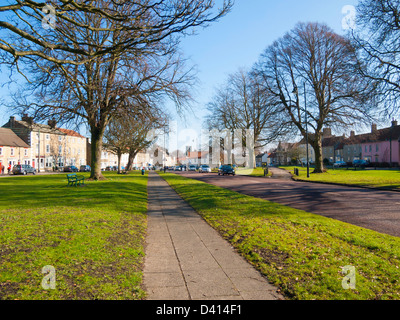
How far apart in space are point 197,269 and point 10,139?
66.0 m

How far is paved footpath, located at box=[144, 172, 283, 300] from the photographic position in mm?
4332

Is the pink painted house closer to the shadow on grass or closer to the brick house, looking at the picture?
the shadow on grass

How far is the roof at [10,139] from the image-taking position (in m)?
56.8

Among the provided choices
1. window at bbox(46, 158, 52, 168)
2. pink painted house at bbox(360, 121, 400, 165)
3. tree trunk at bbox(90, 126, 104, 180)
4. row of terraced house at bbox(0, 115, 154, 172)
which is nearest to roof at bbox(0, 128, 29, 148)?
row of terraced house at bbox(0, 115, 154, 172)

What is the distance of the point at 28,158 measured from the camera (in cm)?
6341

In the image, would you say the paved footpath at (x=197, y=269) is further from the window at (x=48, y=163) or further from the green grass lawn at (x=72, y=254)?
the window at (x=48, y=163)

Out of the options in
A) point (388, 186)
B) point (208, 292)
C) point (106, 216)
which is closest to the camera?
point (208, 292)

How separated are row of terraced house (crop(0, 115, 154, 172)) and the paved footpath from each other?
158 feet

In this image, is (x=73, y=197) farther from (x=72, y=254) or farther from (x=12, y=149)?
(x=12, y=149)

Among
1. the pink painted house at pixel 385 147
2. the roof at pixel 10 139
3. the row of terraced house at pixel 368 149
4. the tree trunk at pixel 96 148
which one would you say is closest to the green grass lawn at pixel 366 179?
the row of terraced house at pixel 368 149
